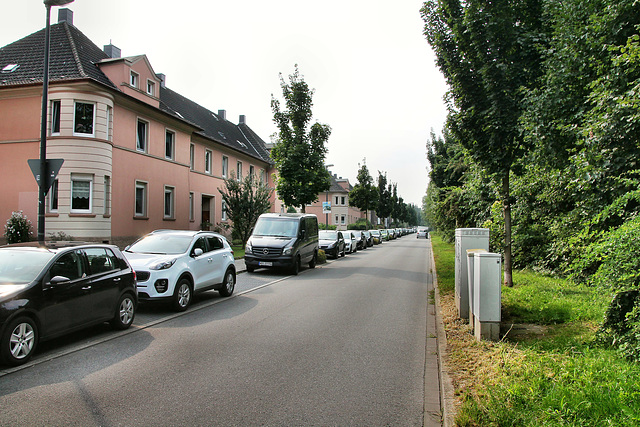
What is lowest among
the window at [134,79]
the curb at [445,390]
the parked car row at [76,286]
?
the curb at [445,390]

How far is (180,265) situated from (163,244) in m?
1.16

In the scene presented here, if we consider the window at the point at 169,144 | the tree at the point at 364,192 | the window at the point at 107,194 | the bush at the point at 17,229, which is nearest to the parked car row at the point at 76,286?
the window at the point at 107,194

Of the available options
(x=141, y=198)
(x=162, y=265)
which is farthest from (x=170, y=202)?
(x=162, y=265)

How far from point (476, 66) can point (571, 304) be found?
510 cm

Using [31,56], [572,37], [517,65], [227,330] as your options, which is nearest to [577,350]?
[572,37]

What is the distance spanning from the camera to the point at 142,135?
2447 cm

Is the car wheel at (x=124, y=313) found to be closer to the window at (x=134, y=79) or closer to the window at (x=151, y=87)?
the window at (x=134, y=79)

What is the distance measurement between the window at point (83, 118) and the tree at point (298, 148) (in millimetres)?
8974

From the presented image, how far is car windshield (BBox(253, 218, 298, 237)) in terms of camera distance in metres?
16.8

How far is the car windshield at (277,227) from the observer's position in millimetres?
16812

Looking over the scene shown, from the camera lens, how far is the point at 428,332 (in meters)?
7.42

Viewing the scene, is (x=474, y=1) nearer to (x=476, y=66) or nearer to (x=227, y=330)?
(x=476, y=66)

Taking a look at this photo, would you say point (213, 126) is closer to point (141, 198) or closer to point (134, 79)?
point (134, 79)

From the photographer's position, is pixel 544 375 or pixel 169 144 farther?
pixel 169 144
